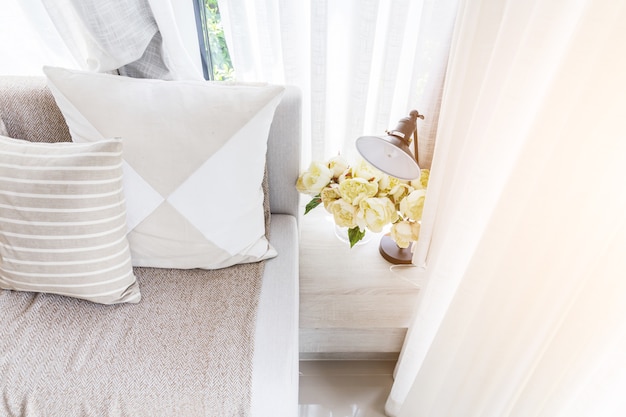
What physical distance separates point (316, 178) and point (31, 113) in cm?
78

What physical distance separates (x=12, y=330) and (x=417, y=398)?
3.14 feet

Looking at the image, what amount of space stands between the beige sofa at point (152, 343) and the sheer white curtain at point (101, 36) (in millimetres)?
193

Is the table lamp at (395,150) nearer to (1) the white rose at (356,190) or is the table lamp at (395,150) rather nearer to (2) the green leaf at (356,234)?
(1) the white rose at (356,190)

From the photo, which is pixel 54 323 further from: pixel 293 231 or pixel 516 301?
pixel 516 301

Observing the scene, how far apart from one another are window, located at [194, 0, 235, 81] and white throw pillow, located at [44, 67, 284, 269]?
0.46 metres

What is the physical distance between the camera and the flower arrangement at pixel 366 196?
0.98 meters

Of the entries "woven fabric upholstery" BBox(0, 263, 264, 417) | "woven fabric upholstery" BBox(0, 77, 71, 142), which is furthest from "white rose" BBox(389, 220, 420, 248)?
"woven fabric upholstery" BBox(0, 77, 71, 142)

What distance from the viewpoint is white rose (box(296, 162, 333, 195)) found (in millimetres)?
1055

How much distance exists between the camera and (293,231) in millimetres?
1115

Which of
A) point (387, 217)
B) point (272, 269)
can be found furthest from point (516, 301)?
point (272, 269)

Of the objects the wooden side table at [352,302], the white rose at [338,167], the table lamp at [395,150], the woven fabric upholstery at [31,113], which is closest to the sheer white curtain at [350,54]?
the white rose at [338,167]

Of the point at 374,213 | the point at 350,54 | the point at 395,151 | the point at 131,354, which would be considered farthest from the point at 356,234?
the point at 131,354

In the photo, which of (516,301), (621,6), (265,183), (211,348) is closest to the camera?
(621,6)

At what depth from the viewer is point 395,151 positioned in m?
0.85
